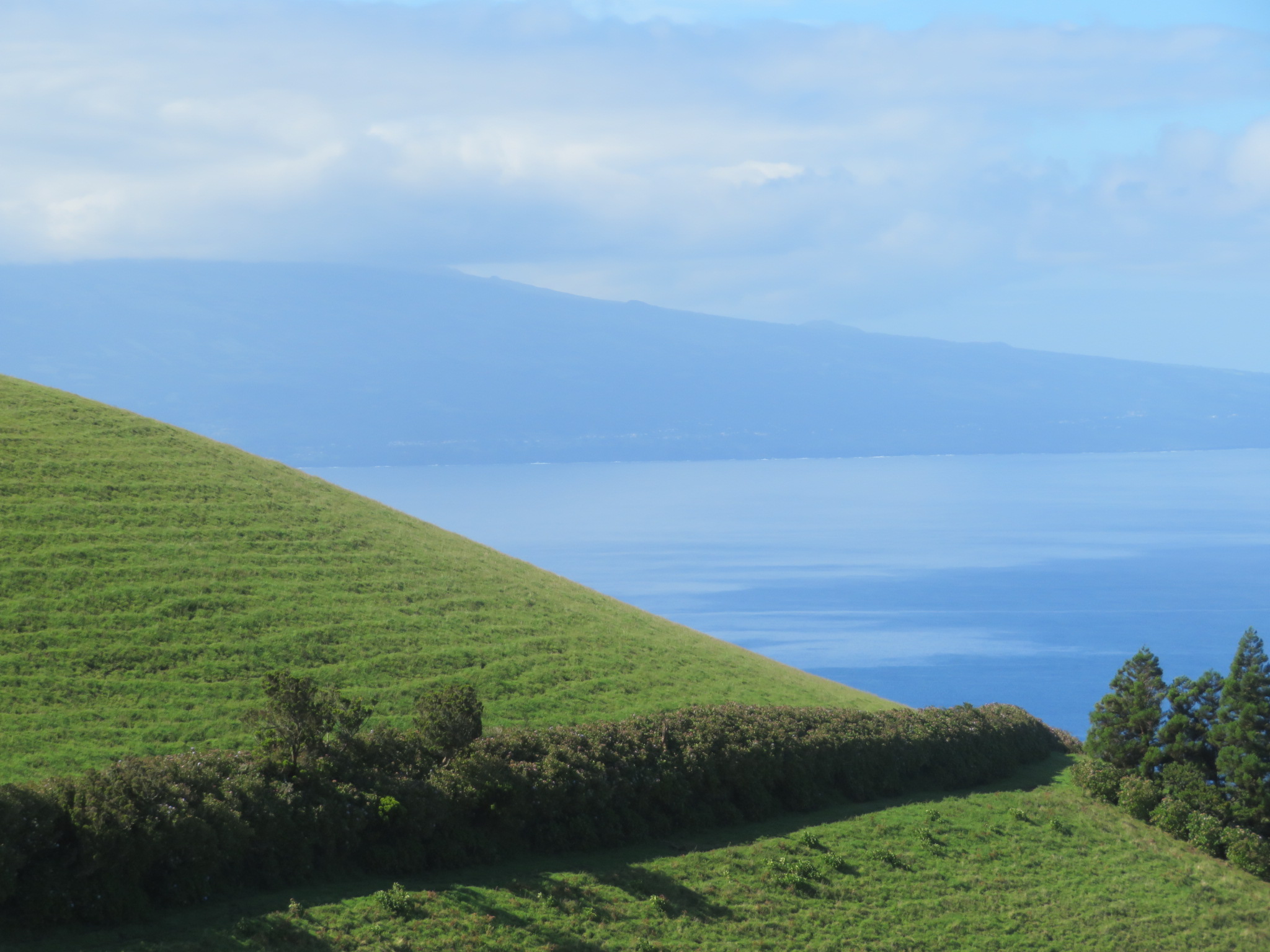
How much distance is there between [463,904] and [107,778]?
22.1 feet

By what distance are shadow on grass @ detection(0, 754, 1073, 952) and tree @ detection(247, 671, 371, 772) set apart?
290 cm

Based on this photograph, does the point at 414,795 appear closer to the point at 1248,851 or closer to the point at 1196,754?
the point at 1248,851

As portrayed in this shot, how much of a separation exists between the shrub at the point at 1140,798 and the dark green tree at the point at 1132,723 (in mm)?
1166

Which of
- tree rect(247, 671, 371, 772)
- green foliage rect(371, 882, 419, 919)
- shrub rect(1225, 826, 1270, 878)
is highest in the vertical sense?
tree rect(247, 671, 371, 772)

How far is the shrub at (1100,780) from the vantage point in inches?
1308

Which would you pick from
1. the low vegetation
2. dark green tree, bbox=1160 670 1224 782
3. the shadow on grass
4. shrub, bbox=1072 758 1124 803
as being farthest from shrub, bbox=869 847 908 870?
dark green tree, bbox=1160 670 1224 782

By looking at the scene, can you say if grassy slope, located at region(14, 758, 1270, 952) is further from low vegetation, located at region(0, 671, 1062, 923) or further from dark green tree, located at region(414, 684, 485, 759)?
dark green tree, located at region(414, 684, 485, 759)

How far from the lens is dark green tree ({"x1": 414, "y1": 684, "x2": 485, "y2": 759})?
24297mm

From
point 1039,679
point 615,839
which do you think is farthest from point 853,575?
point 615,839

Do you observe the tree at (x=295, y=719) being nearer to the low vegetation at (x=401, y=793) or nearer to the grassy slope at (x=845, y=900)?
the low vegetation at (x=401, y=793)

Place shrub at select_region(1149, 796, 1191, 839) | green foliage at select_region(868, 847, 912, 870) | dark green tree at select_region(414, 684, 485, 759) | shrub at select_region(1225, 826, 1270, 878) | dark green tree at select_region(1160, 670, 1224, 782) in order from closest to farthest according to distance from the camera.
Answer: dark green tree at select_region(414, 684, 485, 759), green foliage at select_region(868, 847, 912, 870), shrub at select_region(1225, 826, 1270, 878), shrub at select_region(1149, 796, 1191, 839), dark green tree at select_region(1160, 670, 1224, 782)

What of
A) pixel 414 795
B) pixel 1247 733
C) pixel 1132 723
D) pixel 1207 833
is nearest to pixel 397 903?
pixel 414 795

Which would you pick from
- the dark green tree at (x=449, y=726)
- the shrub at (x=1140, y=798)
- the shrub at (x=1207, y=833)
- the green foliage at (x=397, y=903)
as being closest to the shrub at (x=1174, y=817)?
the shrub at (x=1207, y=833)

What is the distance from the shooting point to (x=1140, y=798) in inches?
1266
